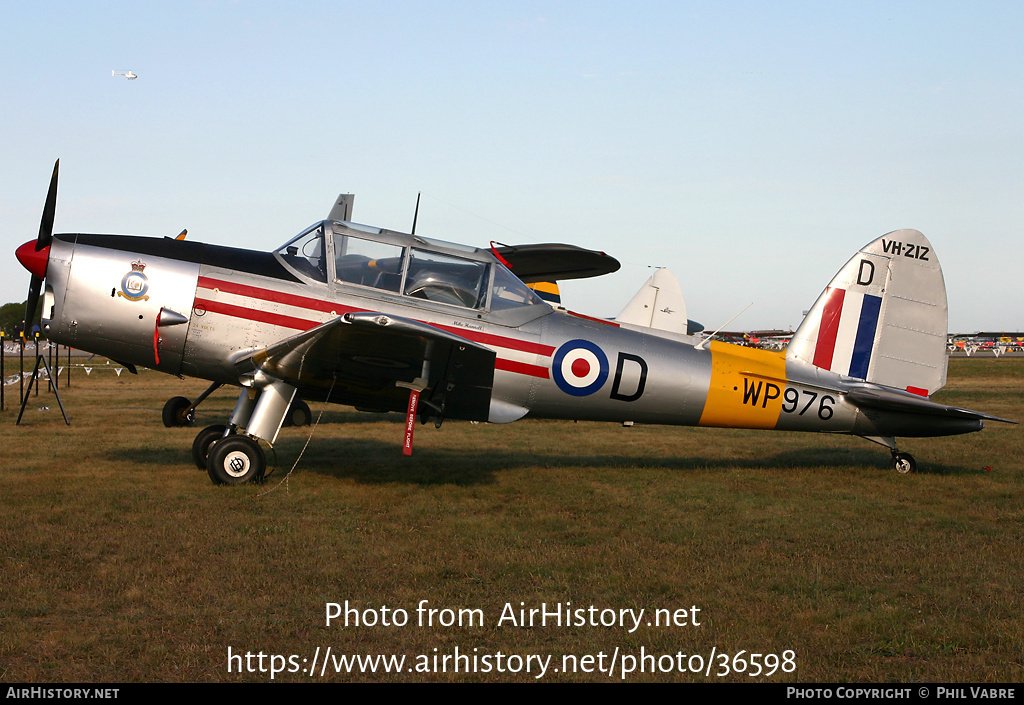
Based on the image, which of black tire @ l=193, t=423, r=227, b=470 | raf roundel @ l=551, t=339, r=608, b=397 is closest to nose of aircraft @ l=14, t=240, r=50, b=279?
black tire @ l=193, t=423, r=227, b=470

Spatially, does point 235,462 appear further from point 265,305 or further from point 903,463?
point 903,463

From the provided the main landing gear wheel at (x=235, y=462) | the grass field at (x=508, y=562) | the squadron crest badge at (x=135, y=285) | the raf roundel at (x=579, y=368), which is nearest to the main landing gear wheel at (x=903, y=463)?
the grass field at (x=508, y=562)

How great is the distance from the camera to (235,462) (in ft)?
22.9

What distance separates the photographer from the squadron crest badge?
6934 mm

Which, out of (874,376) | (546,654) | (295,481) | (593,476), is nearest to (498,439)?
(593,476)

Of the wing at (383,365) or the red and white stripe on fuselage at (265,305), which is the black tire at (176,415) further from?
the red and white stripe on fuselage at (265,305)

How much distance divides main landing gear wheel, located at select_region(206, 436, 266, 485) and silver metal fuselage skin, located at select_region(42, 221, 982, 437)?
2.46ft

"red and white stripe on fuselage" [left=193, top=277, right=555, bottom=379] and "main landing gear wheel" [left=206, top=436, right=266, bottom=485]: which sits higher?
"red and white stripe on fuselage" [left=193, top=277, right=555, bottom=379]

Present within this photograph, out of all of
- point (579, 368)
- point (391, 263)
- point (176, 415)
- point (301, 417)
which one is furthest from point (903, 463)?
point (176, 415)

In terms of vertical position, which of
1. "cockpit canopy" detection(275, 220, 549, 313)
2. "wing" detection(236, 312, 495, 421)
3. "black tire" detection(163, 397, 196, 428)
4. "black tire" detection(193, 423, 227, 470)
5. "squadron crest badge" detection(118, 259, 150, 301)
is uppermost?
"cockpit canopy" detection(275, 220, 549, 313)

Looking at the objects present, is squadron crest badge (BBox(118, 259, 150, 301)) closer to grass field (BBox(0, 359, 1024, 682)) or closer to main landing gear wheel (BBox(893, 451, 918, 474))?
grass field (BBox(0, 359, 1024, 682))

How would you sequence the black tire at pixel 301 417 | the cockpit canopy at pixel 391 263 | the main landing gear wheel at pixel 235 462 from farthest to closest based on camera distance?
1. the black tire at pixel 301 417
2. the cockpit canopy at pixel 391 263
3. the main landing gear wheel at pixel 235 462

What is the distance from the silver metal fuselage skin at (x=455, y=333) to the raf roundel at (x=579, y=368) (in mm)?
11

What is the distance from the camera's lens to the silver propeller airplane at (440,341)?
692cm
